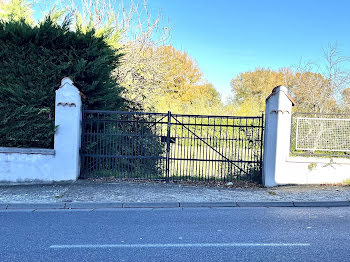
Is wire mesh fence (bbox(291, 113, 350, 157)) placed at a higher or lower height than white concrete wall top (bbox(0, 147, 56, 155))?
higher

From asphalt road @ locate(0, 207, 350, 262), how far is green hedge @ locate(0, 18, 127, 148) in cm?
313

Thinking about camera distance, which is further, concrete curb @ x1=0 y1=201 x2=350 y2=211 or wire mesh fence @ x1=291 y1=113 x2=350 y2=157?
wire mesh fence @ x1=291 y1=113 x2=350 y2=157

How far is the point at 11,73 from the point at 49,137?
213 centimetres

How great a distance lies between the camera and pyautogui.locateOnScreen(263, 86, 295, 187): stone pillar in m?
8.72

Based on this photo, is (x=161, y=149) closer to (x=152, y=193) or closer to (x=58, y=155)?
(x=152, y=193)

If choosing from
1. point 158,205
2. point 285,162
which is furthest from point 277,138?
point 158,205

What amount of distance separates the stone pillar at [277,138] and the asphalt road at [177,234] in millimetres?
2064

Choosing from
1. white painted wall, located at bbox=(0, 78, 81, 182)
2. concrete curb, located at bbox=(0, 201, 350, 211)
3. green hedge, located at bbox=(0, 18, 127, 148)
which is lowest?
concrete curb, located at bbox=(0, 201, 350, 211)

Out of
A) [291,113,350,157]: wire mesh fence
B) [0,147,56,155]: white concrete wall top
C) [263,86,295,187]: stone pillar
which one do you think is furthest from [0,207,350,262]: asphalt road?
[291,113,350,157]: wire mesh fence

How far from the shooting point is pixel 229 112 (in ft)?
79.2

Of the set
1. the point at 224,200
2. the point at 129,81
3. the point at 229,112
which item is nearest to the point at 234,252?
the point at 224,200

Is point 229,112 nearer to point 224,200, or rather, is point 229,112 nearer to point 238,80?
point 224,200

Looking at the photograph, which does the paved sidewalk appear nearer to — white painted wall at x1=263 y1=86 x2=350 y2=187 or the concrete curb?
the concrete curb

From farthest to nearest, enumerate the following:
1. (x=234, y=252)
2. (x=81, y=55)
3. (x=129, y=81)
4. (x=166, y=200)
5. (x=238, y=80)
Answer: (x=238, y=80) < (x=129, y=81) < (x=81, y=55) < (x=166, y=200) < (x=234, y=252)
